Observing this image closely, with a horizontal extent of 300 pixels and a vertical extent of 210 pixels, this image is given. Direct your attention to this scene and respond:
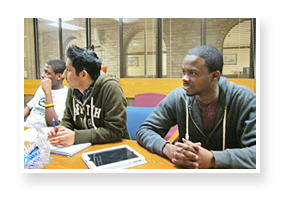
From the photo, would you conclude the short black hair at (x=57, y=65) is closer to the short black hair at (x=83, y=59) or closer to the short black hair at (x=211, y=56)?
the short black hair at (x=83, y=59)

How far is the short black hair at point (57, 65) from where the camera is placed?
1171 millimetres

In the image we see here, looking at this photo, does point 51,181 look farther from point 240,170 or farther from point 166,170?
point 240,170

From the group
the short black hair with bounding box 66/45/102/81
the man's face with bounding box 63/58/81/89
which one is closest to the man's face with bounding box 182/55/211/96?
the short black hair with bounding box 66/45/102/81

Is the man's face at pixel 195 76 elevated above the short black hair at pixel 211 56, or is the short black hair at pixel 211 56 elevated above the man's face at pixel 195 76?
the short black hair at pixel 211 56

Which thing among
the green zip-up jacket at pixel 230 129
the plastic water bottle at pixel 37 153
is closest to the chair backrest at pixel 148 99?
the green zip-up jacket at pixel 230 129

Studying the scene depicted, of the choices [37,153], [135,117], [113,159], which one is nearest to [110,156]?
[113,159]

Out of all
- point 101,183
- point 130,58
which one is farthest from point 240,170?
point 130,58

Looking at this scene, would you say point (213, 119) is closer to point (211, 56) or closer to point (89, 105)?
point (211, 56)

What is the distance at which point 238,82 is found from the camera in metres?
1.00

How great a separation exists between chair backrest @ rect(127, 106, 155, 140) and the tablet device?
14 centimetres

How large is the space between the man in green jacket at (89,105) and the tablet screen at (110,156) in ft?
0.40

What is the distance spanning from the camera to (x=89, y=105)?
1224 mm

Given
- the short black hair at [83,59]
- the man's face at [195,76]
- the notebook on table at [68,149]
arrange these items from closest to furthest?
the man's face at [195,76]
the notebook on table at [68,149]
the short black hair at [83,59]

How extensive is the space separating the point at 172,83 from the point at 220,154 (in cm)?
45
